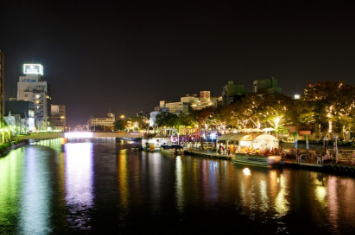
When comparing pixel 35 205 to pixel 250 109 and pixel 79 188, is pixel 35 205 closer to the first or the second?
pixel 79 188

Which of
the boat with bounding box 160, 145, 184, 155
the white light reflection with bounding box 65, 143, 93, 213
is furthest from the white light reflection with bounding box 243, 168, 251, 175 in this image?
the boat with bounding box 160, 145, 184, 155

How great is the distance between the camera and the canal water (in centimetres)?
2483

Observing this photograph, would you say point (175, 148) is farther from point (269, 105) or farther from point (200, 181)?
point (200, 181)

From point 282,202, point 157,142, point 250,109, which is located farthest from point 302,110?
point 157,142

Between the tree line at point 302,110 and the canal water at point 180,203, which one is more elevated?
the tree line at point 302,110

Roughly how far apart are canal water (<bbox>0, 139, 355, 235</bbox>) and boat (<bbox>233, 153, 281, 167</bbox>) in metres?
2.48

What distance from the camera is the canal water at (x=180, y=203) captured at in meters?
24.8

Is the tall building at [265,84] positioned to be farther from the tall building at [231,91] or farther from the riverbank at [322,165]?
the riverbank at [322,165]

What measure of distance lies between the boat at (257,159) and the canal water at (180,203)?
8.15ft

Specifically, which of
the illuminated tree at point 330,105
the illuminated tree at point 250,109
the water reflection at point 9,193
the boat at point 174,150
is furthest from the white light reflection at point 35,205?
the illuminated tree at point 250,109

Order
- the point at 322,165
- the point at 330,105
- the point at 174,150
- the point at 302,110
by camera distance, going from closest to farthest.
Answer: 1. the point at 322,165
2. the point at 330,105
3. the point at 302,110
4. the point at 174,150

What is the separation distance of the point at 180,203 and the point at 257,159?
84.8ft

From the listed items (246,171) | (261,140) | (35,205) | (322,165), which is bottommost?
(35,205)

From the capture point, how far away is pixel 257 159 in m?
54.7
